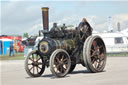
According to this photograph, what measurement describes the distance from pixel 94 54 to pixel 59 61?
88.9 inches

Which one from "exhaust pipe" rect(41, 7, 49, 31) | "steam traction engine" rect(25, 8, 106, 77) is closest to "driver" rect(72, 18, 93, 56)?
"steam traction engine" rect(25, 8, 106, 77)

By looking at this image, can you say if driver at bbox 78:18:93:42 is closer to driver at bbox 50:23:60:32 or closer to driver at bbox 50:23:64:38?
driver at bbox 50:23:64:38

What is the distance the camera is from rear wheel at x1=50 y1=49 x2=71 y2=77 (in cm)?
1174

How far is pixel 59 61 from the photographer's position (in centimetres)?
1212

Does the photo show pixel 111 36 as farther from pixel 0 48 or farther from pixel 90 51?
pixel 90 51

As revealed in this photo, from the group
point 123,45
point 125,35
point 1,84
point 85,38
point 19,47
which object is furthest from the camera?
point 19,47

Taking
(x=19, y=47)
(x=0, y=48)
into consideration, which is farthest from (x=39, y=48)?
(x=19, y=47)

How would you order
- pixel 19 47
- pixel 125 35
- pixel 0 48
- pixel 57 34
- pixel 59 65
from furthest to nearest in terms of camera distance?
pixel 19 47, pixel 0 48, pixel 125 35, pixel 57 34, pixel 59 65

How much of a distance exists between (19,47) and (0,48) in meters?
5.66

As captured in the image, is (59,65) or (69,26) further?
(69,26)

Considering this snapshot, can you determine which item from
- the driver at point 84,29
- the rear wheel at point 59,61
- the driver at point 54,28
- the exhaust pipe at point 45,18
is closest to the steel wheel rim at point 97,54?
the driver at point 84,29

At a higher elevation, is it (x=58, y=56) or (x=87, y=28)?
(x=87, y=28)

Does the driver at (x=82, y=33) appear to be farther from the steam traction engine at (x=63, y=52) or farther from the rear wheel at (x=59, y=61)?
the rear wheel at (x=59, y=61)

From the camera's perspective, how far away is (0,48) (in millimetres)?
53031
